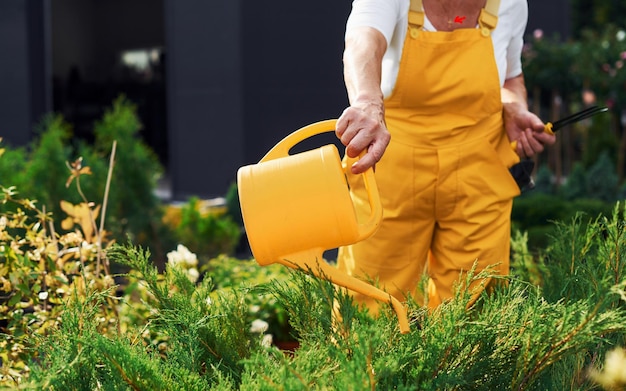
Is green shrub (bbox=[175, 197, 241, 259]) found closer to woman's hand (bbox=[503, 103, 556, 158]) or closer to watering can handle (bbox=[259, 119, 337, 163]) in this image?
woman's hand (bbox=[503, 103, 556, 158])

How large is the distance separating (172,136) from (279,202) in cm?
801

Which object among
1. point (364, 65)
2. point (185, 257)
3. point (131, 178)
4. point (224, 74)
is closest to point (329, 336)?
point (364, 65)

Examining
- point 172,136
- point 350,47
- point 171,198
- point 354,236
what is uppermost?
point 350,47

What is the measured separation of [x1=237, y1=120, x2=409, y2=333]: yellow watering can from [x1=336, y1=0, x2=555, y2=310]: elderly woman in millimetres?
669

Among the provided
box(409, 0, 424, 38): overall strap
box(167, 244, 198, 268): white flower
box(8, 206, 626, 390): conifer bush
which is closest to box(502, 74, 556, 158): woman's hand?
box(409, 0, 424, 38): overall strap

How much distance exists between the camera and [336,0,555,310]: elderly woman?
225 cm

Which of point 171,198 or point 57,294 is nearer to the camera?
point 57,294

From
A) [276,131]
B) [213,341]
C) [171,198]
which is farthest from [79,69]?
[213,341]

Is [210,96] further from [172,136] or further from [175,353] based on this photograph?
[175,353]

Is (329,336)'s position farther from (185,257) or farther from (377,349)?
(185,257)

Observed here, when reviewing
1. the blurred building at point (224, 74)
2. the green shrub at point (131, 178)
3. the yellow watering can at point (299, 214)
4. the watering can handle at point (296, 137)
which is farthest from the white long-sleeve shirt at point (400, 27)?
the blurred building at point (224, 74)

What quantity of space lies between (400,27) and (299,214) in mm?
822

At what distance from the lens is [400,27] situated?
2.21 m

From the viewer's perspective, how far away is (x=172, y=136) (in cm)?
942
